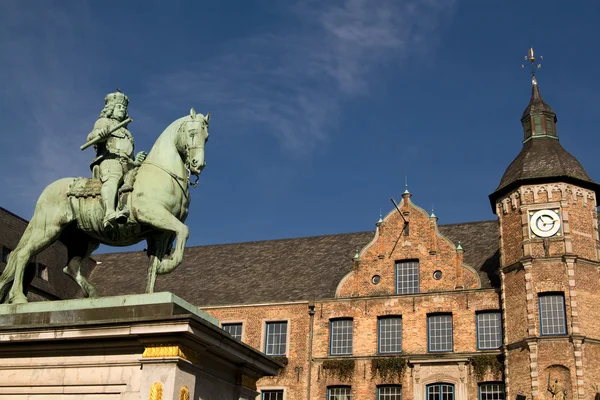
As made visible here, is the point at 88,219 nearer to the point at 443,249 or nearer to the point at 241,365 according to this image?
the point at 241,365

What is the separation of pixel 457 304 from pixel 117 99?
2288 centimetres

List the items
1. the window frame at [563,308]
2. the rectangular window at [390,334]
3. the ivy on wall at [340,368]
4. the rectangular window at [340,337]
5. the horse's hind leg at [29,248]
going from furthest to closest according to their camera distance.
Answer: the rectangular window at [340,337] → the rectangular window at [390,334] → the ivy on wall at [340,368] → the window frame at [563,308] → the horse's hind leg at [29,248]

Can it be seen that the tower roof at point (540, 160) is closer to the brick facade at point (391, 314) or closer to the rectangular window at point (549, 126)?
the rectangular window at point (549, 126)

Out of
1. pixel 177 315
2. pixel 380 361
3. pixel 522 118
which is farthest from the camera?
pixel 522 118

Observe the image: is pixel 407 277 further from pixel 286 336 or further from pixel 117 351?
pixel 117 351

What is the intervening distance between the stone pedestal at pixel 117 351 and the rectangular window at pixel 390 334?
22.3 metres

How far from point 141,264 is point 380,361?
16.9m

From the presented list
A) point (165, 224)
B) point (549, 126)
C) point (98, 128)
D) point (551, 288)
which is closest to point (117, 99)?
point (98, 128)

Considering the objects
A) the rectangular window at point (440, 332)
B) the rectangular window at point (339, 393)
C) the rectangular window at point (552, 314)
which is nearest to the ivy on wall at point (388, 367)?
the rectangular window at point (339, 393)

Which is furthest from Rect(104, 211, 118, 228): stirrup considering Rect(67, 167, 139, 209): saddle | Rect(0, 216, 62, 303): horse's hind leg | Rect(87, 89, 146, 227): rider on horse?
Rect(0, 216, 62, 303): horse's hind leg

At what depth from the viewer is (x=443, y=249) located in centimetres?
3403

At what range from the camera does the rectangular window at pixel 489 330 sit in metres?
31.6

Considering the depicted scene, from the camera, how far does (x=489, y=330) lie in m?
31.9

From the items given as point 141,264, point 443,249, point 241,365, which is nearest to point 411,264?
point 443,249
